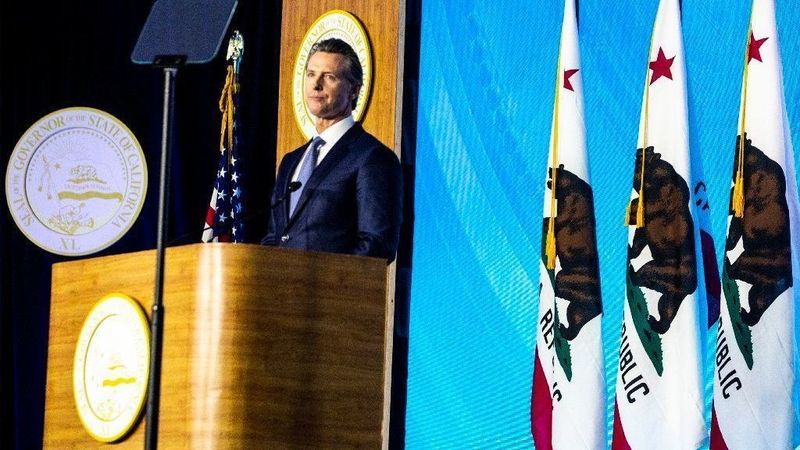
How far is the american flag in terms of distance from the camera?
6.08m

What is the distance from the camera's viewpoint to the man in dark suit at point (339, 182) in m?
3.70

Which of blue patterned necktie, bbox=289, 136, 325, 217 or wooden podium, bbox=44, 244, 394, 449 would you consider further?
blue patterned necktie, bbox=289, 136, 325, 217

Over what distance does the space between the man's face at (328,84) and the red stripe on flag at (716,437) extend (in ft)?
5.01

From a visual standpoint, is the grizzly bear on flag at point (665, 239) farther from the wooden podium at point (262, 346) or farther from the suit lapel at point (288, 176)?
the wooden podium at point (262, 346)

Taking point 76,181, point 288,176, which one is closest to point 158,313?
point 288,176

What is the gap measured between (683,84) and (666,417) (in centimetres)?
112

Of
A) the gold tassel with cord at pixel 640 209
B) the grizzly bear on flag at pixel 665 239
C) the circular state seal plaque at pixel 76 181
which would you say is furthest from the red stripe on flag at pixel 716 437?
the circular state seal plaque at pixel 76 181

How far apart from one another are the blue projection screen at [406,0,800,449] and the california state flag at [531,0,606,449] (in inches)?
3.6

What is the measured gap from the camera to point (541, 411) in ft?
15.1

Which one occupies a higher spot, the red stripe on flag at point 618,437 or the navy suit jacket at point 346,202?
the navy suit jacket at point 346,202

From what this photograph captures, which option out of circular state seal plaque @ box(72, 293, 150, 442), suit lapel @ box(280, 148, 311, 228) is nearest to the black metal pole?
circular state seal plaque @ box(72, 293, 150, 442)

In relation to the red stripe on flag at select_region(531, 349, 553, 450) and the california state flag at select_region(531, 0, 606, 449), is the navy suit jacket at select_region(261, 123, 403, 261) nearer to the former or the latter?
the california state flag at select_region(531, 0, 606, 449)

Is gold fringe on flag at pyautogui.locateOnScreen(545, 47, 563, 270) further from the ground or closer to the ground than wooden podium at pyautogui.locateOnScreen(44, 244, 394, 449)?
further from the ground

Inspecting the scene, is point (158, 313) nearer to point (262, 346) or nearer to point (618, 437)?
point (262, 346)
